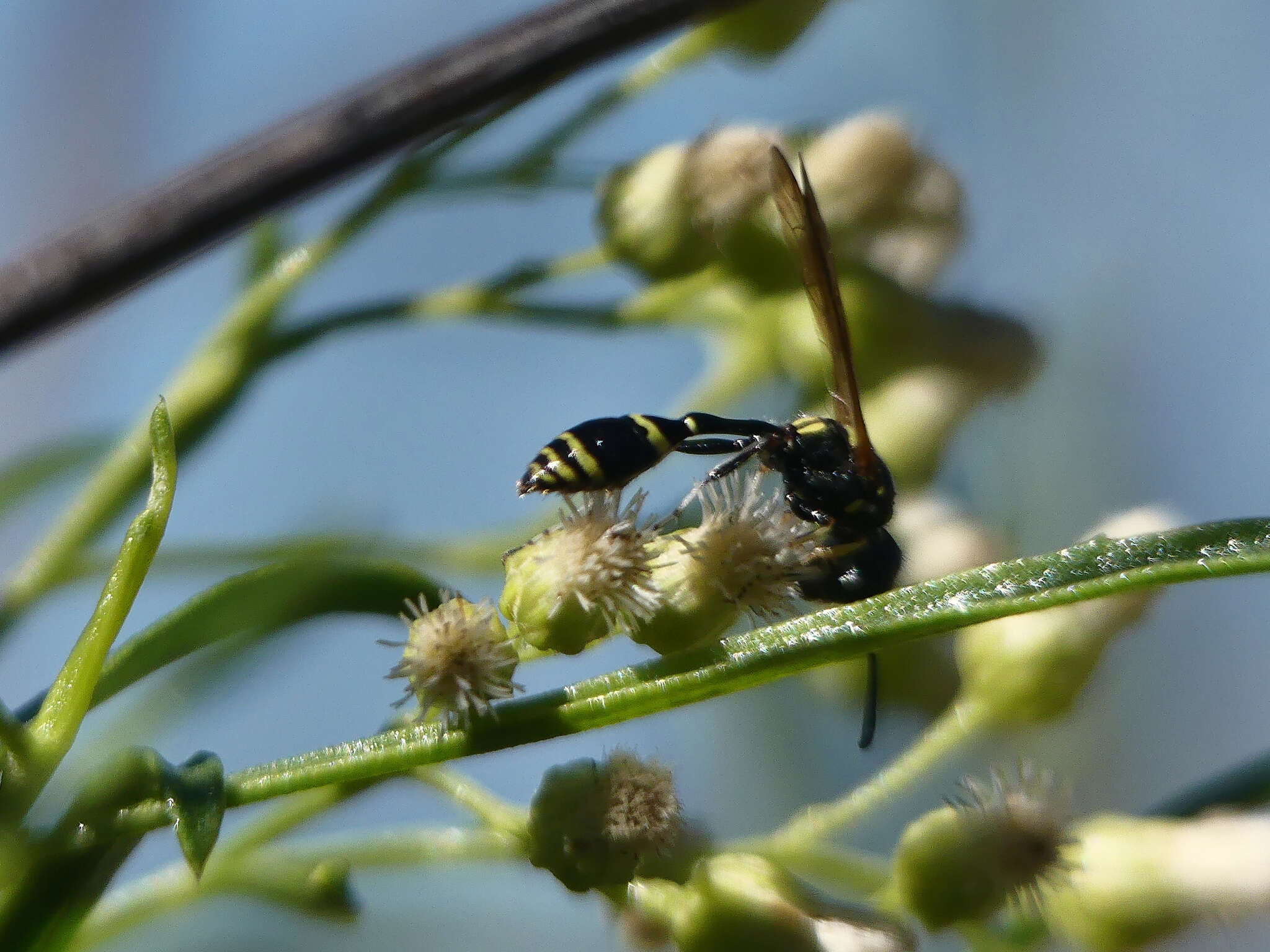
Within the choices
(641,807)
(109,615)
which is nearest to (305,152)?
(109,615)

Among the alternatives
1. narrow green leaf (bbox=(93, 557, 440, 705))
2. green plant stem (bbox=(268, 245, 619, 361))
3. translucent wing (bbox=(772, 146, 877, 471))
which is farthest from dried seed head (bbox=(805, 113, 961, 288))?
narrow green leaf (bbox=(93, 557, 440, 705))

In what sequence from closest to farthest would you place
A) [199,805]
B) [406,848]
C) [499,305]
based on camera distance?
1. [199,805]
2. [406,848]
3. [499,305]

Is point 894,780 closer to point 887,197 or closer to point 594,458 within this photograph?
point 594,458

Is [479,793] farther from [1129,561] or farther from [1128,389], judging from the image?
[1128,389]

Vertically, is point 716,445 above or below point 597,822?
above

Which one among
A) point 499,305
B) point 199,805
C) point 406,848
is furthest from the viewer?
point 499,305

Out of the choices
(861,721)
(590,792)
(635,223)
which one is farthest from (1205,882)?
(635,223)
